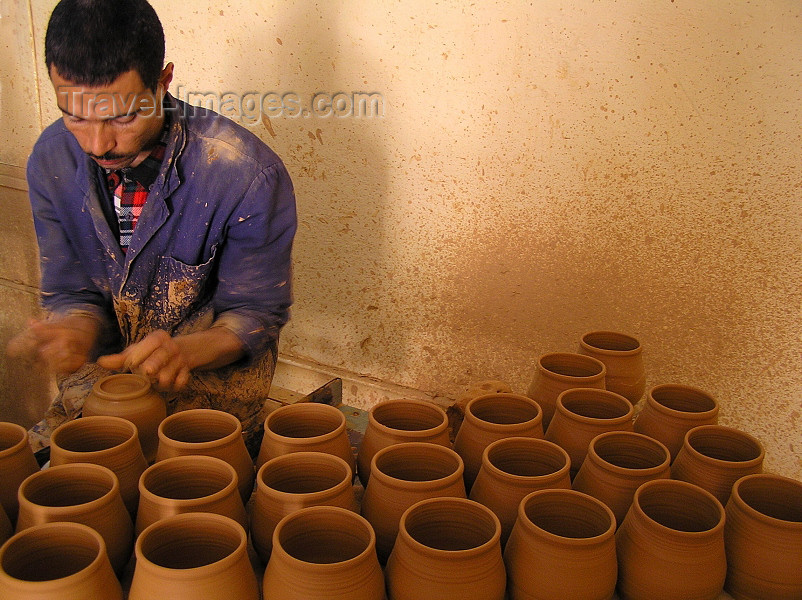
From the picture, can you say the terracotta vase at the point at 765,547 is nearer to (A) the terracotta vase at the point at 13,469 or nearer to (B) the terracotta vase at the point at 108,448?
(B) the terracotta vase at the point at 108,448

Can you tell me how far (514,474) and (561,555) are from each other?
0.77ft

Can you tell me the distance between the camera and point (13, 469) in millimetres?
1170

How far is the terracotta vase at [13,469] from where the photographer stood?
1157 millimetres

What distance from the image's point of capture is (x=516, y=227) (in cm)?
235

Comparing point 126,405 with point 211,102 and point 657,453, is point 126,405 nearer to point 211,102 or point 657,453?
point 657,453

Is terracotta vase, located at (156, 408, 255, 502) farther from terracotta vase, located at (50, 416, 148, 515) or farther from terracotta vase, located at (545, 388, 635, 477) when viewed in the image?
terracotta vase, located at (545, 388, 635, 477)

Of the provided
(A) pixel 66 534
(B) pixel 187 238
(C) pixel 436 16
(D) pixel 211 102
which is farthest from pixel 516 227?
(A) pixel 66 534

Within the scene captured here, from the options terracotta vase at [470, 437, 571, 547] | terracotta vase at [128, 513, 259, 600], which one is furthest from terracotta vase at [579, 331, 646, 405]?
terracotta vase at [128, 513, 259, 600]

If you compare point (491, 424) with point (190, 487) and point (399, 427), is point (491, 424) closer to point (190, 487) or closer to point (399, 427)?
point (399, 427)

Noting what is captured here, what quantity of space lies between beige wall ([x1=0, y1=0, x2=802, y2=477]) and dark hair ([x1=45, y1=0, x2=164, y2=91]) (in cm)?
104

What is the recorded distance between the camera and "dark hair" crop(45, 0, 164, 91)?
1.45m

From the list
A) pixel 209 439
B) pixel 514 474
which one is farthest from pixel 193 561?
pixel 514 474

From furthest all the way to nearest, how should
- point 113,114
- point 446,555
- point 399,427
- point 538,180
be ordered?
1. point 538,180
2. point 113,114
3. point 399,427
4. point 446,555

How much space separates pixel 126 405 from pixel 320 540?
1.83ft
